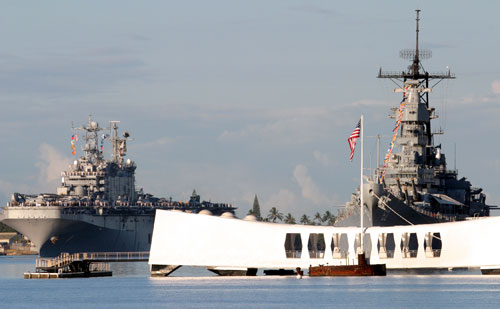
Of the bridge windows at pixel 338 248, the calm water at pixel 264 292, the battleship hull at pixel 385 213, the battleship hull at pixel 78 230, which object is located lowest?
the calm water at pixel 264 292

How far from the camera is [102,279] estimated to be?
104 meters

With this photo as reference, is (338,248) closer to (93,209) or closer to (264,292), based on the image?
(264,292)

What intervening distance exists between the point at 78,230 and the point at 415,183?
80210mm

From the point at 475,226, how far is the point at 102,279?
3275 cm

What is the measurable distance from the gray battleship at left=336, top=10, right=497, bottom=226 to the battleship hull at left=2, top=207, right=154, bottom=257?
7151cm

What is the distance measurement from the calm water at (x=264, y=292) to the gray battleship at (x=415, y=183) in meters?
5.72

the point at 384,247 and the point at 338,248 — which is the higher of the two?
the point at 384,247

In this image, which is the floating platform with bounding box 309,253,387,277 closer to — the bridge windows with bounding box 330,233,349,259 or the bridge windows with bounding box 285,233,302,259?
the bridge windows with bounding box 330,233,349,259

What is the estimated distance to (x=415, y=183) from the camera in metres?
110

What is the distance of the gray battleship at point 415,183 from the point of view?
329 ft

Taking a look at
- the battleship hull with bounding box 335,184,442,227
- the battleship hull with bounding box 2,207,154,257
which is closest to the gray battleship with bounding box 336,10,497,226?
the battleship hull with bounding box 335,184,442,227

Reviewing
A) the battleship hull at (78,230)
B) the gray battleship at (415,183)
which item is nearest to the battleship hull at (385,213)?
the gray battleship at (415,183)

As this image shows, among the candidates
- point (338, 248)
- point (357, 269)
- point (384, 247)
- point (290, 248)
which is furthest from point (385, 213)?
point (357, 269)

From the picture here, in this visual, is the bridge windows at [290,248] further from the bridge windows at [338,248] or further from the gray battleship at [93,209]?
the gray battleship at [93,209]
